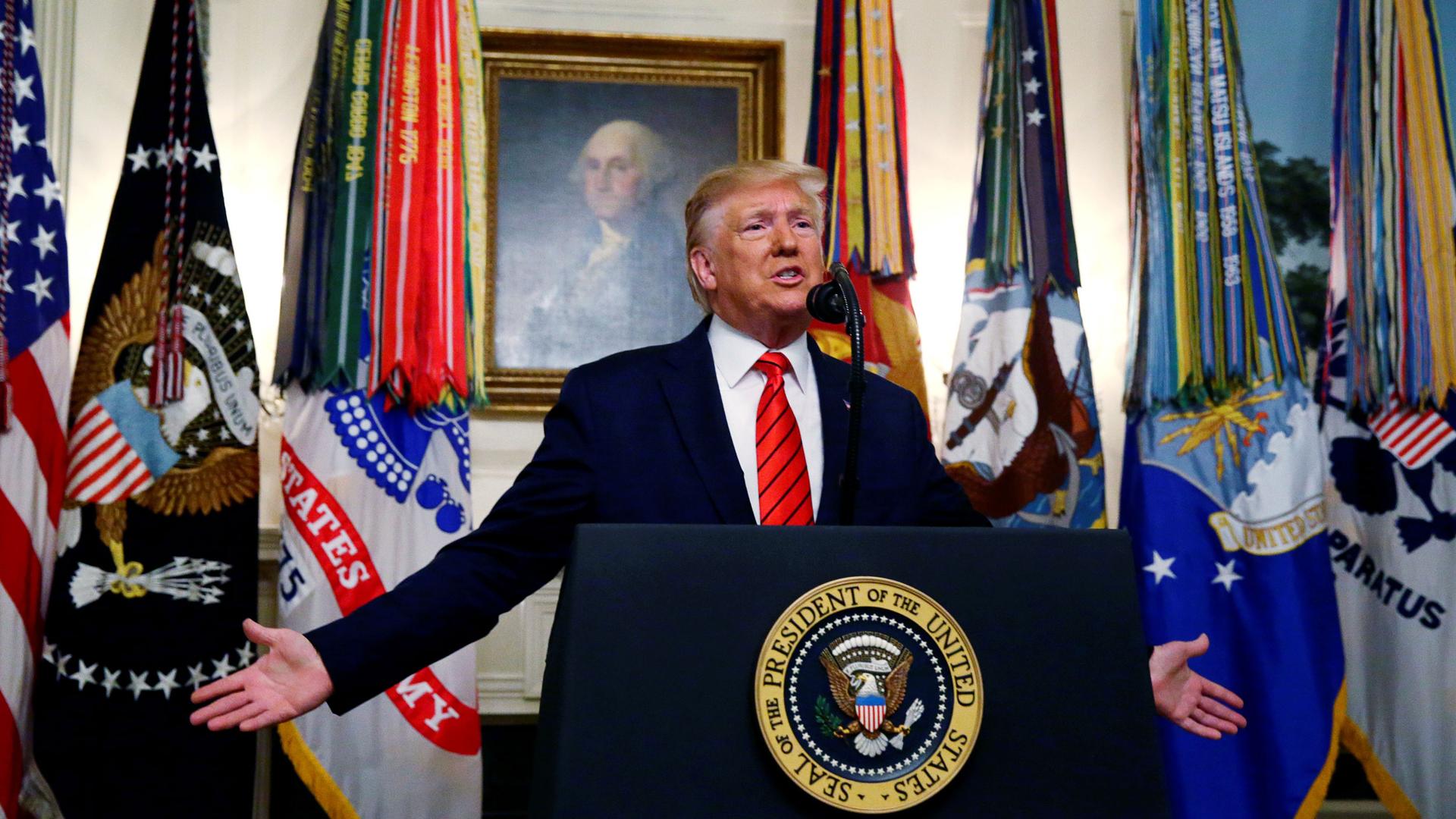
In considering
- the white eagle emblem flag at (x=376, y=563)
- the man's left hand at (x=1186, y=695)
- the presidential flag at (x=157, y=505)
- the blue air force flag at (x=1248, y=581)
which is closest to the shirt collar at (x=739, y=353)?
the man's left hand at (x=1186, y=695)

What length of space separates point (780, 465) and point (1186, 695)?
2.03ft

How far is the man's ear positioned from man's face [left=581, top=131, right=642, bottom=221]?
1.59 metres

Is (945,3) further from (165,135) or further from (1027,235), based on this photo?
(165,135)

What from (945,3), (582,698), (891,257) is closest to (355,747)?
(891,257)

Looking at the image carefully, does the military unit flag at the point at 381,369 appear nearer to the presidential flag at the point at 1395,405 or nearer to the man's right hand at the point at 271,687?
the man's right hand at the point at 271,687

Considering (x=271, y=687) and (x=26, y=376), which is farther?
(x=26, y=376)

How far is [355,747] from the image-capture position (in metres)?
3.07

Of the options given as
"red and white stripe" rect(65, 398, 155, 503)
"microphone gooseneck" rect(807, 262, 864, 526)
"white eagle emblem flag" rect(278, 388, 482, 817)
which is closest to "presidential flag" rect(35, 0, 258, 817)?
"red and white stripe" rect(65, 398, 155, 503)

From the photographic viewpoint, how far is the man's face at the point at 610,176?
3.87 metres

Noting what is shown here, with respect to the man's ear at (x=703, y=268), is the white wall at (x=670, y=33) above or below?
above

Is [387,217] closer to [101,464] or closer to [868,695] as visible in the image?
[101,464]

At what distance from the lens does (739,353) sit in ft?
6.81

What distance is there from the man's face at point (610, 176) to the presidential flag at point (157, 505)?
107 centimetres

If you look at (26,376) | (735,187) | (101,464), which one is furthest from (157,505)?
(735,187)
